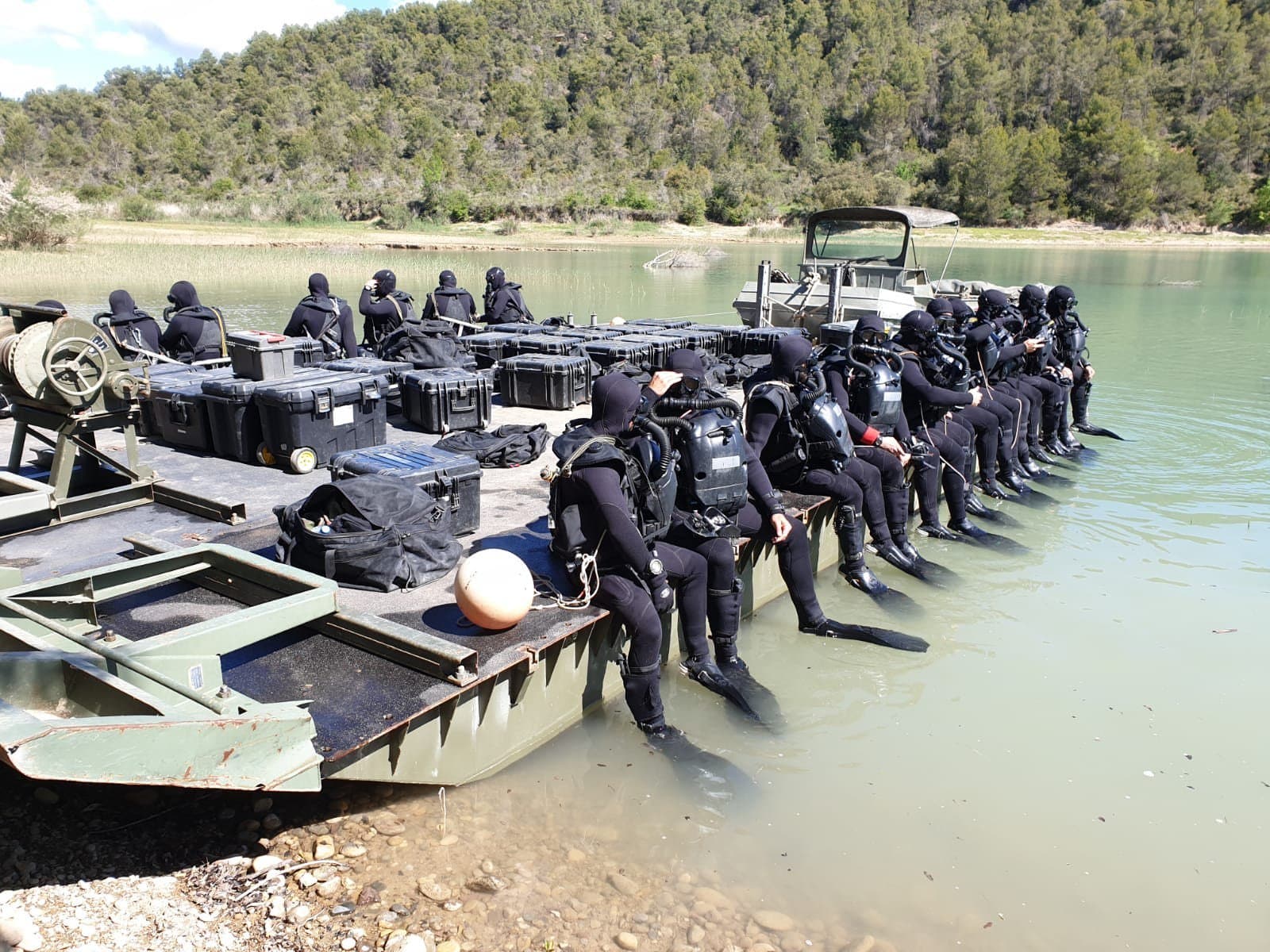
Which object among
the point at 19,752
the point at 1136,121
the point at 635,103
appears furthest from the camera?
the point at 635,103

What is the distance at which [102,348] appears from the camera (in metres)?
5.34

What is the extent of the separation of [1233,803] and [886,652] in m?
1.92

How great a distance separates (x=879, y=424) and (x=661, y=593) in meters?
3.10

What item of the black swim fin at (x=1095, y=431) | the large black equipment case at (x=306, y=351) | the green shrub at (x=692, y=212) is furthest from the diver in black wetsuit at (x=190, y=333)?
the green shrub at (x=692, y=212)

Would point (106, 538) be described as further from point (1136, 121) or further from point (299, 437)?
point (1136, 121)

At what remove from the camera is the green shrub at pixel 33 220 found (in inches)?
1087

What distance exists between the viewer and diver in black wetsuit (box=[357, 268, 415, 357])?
1035 cm

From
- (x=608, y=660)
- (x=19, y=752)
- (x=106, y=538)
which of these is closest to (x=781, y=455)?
(x=608, y=660)

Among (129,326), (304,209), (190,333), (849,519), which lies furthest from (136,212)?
(849,519)

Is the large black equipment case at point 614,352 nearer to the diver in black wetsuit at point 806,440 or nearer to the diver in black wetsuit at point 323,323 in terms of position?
the diver in black wetsuit at point 323,323

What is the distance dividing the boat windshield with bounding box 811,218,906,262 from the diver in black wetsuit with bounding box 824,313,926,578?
816cm

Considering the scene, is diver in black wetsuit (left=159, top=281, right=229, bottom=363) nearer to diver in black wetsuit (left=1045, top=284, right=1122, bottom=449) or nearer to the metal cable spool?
the metal cable spool

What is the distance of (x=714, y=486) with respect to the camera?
4754mm

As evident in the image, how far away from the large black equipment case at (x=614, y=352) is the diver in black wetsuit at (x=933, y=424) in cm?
287
